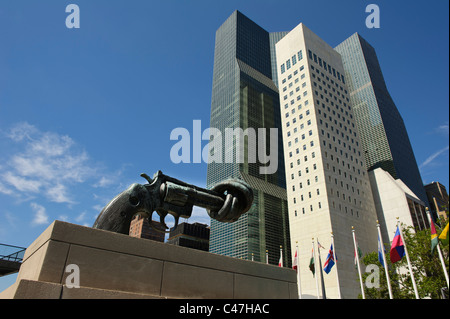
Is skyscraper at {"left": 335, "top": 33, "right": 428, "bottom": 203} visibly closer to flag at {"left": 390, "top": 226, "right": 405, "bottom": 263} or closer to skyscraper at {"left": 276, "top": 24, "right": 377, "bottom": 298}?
skyscraper at {"left": 276, "top": 24, "right": 377, "bottom": 298}

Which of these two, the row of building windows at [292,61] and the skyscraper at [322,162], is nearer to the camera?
the skyscraper at [322,162]

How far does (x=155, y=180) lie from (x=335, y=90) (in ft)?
261

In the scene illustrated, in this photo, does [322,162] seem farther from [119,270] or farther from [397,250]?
[119,270]

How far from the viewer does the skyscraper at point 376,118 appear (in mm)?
122938

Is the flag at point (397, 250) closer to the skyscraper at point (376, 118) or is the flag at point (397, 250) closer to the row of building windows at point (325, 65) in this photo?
the row of building windows at point (325, 65)

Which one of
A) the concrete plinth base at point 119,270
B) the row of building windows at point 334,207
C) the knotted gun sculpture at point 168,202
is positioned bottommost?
the concrete plinth base at point 119,270

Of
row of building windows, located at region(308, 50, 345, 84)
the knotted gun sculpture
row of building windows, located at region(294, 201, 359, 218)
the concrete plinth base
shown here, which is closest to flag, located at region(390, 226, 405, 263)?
the knotted gun sculpture

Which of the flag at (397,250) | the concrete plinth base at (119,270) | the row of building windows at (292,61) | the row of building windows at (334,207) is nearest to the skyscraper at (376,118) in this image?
the row of building windows at (334,207)

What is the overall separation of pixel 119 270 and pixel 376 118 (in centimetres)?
14238

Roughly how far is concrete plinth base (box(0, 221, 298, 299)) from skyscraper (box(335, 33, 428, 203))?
119968 mm

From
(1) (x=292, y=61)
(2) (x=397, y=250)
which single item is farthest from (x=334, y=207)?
(1) (x=292, y=61)

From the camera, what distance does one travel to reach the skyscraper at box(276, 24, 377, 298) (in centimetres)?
6016

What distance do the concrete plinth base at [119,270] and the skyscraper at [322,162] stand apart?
50.0 m

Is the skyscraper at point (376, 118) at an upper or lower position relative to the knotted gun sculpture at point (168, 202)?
upper
